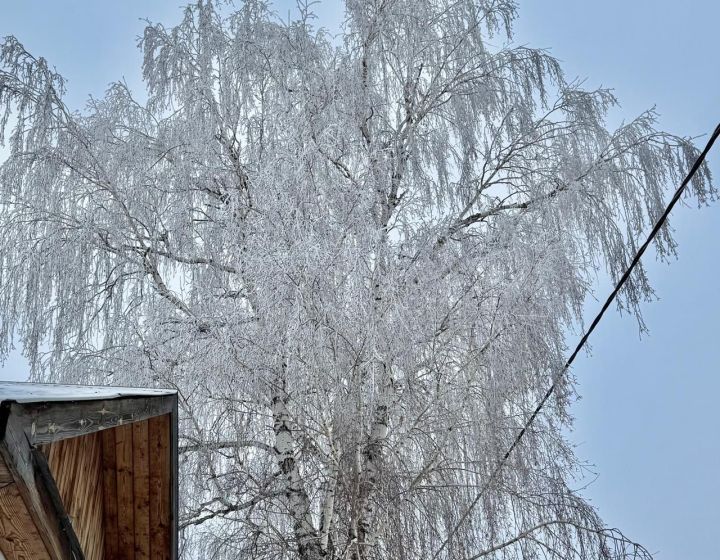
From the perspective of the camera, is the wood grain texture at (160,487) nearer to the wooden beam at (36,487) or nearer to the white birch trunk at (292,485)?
the wooden beam at (36,487)

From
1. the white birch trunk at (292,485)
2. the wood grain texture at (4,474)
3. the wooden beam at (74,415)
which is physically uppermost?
the wooden beam at (74,415)

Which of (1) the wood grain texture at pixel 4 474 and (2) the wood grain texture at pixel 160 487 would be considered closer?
(1) the wood grain texture at pixel 4 474

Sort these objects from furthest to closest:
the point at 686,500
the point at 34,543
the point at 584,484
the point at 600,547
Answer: the point at 686,500 < the point at 584,484 < the point at 600,547 < the point at 34,543

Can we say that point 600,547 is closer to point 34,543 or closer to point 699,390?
point 34,543

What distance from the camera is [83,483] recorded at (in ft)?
7.94

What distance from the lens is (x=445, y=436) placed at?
4.18 m

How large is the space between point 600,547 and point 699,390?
161 feet

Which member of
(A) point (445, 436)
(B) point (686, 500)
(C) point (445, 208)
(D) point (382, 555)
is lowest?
(B) point (686, 500)

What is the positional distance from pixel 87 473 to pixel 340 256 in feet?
5.92

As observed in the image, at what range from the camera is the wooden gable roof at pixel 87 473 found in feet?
4.36

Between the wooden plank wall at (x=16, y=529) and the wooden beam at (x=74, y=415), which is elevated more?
the wooden beam at (x=74, y=415)

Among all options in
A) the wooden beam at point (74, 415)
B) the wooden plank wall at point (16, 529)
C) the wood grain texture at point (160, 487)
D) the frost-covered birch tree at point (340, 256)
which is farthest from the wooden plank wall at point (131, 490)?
the frost-covered birch tree at point (340, 256)

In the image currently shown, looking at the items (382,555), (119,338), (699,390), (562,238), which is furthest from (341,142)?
(699,390)

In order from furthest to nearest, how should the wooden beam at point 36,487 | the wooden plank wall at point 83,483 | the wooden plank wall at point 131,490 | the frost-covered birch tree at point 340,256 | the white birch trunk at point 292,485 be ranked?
1. the white birch trunk at point 292,485
2. the frost-covered birch tree at point 340,256
3. the wooden plank wall at point 131,490
4. the wooden plank wall at point 83,483
5. the wooden beam at point 36,487
